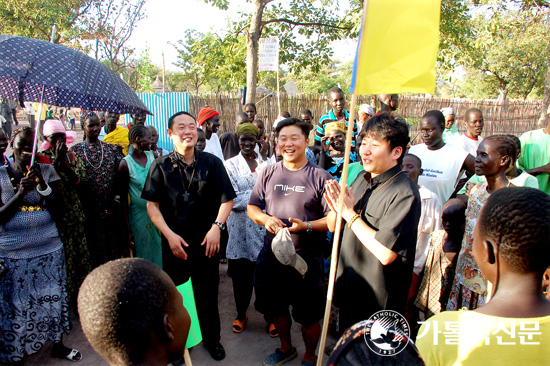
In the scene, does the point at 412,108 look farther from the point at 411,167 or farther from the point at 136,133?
the point at 136,133

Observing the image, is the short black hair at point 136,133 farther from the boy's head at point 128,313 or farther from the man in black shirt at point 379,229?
the boy's head at point 128,313

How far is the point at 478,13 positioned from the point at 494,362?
12360 millimetres

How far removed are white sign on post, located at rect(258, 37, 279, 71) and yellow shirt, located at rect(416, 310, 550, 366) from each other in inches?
311

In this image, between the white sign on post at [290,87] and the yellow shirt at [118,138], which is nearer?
the yellow shirt at [118,138]

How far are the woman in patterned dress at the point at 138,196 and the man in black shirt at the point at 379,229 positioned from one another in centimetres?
232

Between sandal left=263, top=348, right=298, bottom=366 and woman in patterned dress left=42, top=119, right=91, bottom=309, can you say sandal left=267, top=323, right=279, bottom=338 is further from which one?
woman in patterned dress left=42, top=119, right=91, bottom=309

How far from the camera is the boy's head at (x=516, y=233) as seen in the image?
128 centimetres

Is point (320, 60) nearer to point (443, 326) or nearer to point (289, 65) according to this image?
point (289, 65)

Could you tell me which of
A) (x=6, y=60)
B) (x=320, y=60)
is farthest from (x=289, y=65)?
(x=6, y=60)

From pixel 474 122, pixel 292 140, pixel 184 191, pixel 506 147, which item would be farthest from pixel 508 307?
pixel 474 122

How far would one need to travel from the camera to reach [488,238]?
53.7 inches

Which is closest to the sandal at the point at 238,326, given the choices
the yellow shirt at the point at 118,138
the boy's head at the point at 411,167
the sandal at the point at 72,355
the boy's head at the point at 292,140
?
the sandal at the point at 72,355

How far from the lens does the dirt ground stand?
3.43m

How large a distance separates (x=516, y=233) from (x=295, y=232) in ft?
6.21
